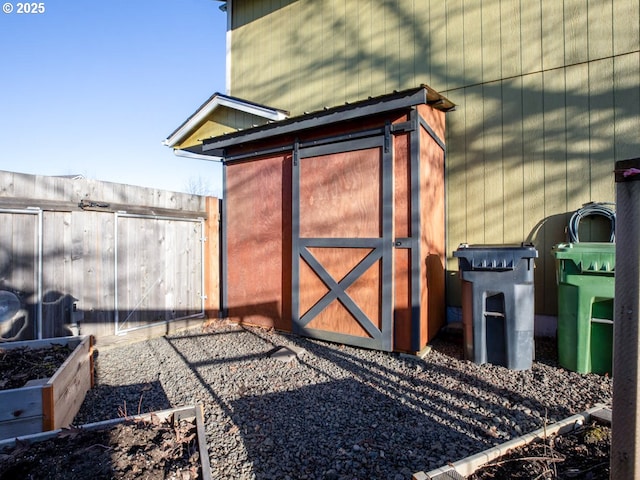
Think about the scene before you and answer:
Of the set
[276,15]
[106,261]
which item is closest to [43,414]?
[106,261]

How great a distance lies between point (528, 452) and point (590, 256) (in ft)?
7.64

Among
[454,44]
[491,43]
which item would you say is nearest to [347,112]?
[454,44]

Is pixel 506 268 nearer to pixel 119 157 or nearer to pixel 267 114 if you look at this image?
pixel 267 114

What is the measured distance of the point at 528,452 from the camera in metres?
1.64

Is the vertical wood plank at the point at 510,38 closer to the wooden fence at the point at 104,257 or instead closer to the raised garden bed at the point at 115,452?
the wooden fence at the point at 104,257

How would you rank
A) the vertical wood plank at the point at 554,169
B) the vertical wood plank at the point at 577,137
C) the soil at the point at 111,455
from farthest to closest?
1. the vertical wood plank at the point at 554,169
2. the vertical wood plank at the point at 577,137
3. the soil at the point at 111,455

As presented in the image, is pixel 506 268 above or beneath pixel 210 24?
beneath

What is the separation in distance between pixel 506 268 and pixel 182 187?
3421 cm

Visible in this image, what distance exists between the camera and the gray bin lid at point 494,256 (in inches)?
131

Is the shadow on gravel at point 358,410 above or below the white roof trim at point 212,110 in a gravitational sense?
below

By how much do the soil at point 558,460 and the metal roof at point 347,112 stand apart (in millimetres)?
3040

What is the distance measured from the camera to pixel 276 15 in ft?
22.1

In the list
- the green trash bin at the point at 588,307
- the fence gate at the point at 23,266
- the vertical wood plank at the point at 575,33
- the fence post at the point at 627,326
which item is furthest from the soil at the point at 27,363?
the vertical wood plank at the point at 575,33

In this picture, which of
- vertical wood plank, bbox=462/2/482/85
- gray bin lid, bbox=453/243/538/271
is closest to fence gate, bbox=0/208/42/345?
gray bin lid, bbox=453/243/538/271
